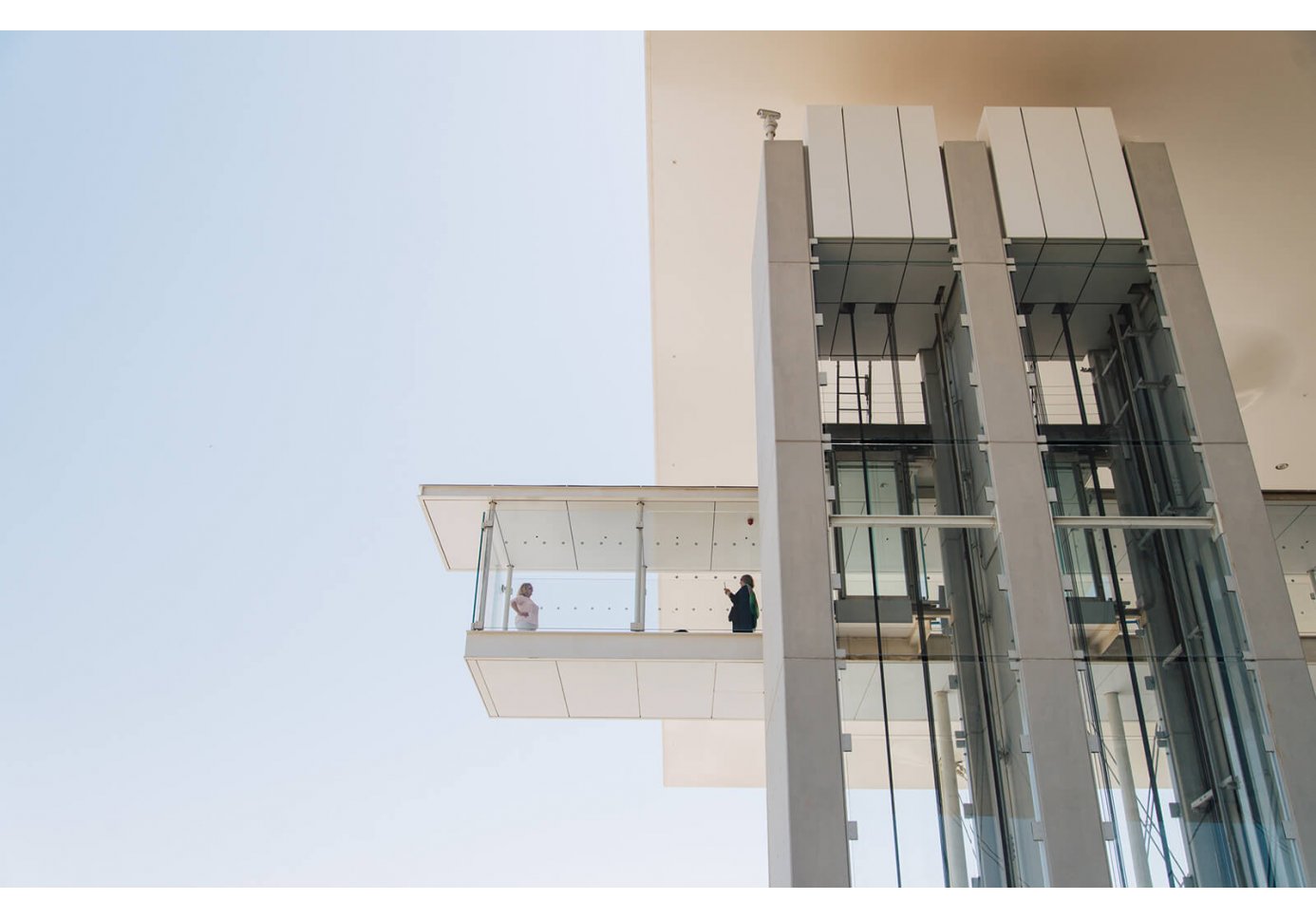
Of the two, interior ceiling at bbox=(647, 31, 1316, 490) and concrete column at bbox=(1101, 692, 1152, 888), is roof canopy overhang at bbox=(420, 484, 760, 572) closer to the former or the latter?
interior ceiling at bbox=(647, 31, 1316, 490)

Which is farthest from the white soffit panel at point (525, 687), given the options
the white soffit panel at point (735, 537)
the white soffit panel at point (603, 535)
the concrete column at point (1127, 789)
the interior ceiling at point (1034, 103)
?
the concrete column at point (1127, 789)

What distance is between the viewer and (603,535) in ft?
A: 53.2

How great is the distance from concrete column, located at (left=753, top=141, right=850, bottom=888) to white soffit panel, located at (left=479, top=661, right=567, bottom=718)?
6199 millimetres

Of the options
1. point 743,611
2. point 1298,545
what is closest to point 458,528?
point 743,611

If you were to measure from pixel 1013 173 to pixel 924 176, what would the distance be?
715 millimetres

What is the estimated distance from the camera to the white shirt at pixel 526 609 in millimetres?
14547

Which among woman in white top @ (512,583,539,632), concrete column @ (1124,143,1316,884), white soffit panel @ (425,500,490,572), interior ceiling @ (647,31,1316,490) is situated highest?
interior ceiling @ (647,31,1316,490)

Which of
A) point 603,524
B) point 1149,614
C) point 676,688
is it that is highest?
point 603,524

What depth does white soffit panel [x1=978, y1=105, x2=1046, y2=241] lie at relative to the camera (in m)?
9.23

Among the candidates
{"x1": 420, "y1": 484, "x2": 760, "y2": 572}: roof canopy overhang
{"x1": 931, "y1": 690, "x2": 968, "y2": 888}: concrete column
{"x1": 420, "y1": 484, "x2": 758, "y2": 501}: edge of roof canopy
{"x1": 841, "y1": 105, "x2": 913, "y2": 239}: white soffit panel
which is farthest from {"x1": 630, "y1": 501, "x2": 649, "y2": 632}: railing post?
{"x1": 931, "y1": 690, "x2": 968, "y2": 888}: concrete column

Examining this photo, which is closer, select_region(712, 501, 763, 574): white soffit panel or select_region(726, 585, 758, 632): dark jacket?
select_region(726, 585, 758, 632): dark jacket

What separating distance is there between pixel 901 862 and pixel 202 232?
42021 millimetres

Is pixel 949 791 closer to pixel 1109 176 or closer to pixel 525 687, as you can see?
pixel 1109 176

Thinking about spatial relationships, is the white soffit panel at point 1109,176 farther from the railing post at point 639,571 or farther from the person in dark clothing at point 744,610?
the railing post at point 639,571
